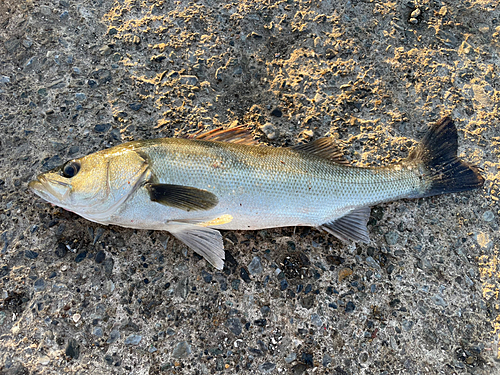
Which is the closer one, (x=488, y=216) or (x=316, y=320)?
(x=316, y=320)

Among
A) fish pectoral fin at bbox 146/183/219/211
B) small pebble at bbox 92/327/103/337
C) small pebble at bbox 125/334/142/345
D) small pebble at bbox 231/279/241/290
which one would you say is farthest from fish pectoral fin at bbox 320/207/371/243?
small pebble at bbox 92/327/103/337

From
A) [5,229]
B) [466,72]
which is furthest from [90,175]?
[466,72]

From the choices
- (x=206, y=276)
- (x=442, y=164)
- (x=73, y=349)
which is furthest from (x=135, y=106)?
(x=442, y=164)

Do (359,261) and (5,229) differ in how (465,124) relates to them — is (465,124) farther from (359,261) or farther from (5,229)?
(5,229)

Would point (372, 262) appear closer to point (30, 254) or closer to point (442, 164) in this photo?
point (442, 164)

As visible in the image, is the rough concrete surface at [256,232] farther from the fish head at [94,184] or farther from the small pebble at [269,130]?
the fish head at [94,184]

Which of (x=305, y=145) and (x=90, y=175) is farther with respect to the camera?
(x=305, y=145)

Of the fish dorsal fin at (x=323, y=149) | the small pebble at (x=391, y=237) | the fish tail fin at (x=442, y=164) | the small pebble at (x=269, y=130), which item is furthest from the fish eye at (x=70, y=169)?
the fish tail fin at (x=442, y=164)
